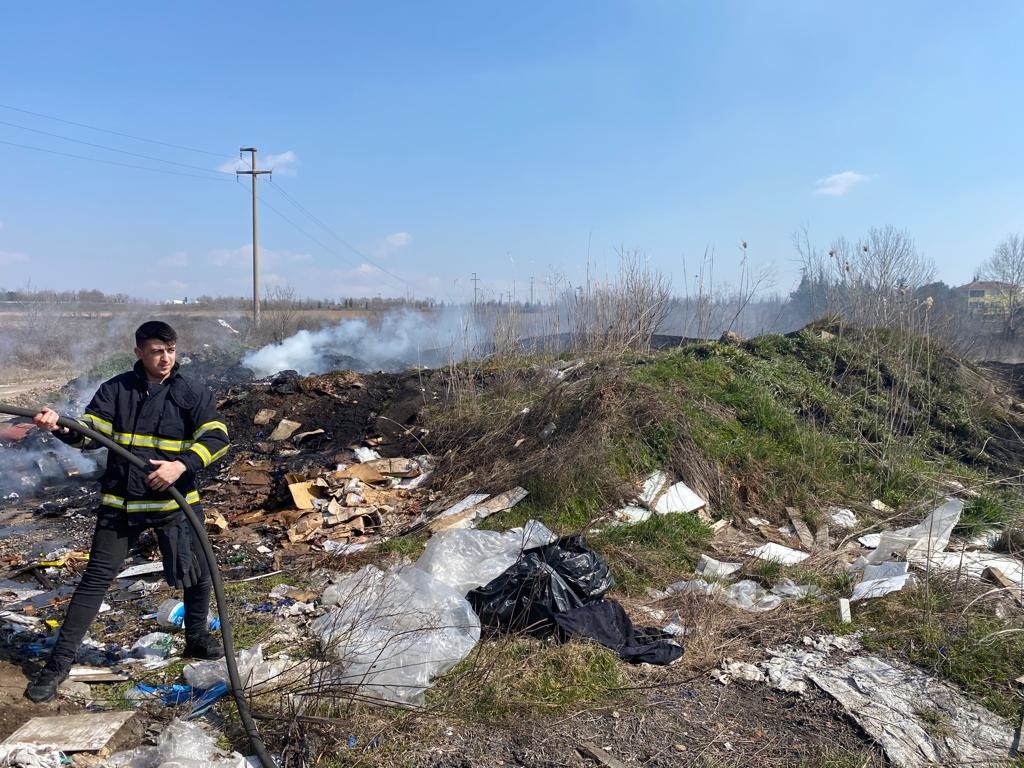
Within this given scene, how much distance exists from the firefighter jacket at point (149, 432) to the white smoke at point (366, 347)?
8874mm

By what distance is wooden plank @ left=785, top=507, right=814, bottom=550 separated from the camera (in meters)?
5.79

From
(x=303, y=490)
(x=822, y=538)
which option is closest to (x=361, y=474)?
(x=303, y=490)

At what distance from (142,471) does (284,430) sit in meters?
6.16

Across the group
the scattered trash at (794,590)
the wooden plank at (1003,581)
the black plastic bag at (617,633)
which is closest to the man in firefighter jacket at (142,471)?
the black plastic bag at (617,633)

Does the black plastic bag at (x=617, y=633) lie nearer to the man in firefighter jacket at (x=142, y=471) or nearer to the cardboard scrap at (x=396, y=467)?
the man in firefighter jacket at (x=142, y=471)

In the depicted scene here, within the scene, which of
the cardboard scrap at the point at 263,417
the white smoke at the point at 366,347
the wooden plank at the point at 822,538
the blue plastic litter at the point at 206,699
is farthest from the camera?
the white smoke at the point at 366,347

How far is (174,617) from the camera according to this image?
159 inches

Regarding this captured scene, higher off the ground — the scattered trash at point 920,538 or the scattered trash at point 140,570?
the scattered trash at point 920,538

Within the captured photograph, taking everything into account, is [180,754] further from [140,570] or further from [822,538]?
[822,538]

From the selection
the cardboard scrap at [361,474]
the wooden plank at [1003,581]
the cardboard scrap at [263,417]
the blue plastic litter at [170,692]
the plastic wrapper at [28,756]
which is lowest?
the blue plastic litter at [170,692]

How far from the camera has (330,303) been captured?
49.1m

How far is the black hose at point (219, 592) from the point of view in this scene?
2.67m

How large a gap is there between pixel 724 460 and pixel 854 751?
12.5 feet

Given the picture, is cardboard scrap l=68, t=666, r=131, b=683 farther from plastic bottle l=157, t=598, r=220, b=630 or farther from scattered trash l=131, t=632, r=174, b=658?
plastic bottle l=157, t=598, r=220, b=630
